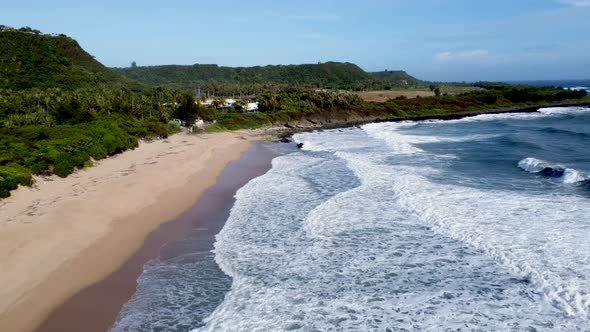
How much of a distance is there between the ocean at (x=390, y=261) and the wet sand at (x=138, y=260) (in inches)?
14.5

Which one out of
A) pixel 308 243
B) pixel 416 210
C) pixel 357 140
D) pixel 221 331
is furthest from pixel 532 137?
pixel 221 331

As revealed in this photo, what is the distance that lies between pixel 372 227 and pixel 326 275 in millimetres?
4509

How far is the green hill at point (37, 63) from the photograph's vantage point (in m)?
74.0

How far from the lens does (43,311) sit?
10.6m

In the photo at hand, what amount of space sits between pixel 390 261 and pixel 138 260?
292 inches

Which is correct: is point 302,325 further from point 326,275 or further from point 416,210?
point 416,210

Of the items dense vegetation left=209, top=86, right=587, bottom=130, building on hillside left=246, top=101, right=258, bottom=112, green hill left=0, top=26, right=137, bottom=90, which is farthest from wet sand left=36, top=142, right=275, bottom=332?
green hill left=0, top=26, right=137, bottom=90

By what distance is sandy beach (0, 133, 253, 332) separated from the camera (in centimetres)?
1152

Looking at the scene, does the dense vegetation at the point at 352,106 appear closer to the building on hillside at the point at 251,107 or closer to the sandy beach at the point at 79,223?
the building on hillside at the point at 251,107

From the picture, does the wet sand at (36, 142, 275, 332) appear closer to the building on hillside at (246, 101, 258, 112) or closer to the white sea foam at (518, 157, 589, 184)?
the white sea foam at (518, 157, 589, 184)

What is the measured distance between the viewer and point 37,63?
82.6 metres

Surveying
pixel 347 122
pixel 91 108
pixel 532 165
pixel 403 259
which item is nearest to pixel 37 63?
pixel 91 108

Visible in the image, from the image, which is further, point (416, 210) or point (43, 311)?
point (416, 210)

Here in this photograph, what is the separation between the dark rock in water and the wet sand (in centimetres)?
1610
